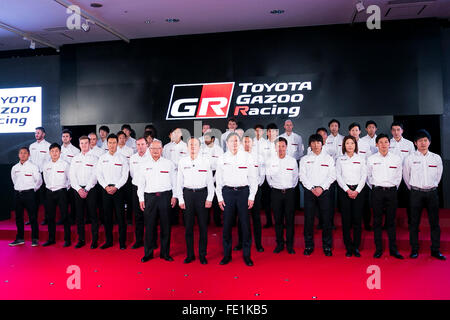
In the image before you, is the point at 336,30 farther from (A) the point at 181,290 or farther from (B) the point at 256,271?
(A) the point at 181,290

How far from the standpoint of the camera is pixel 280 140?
4918 mm

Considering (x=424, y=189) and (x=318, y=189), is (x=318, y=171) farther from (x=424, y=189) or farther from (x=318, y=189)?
(x=424, y=189)

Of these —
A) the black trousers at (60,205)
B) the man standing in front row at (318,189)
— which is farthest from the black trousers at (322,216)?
the black trousers at (60,205)

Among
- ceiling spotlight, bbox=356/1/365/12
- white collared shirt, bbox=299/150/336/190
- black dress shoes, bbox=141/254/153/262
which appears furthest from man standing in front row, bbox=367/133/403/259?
black dress shoes, bbox=141/254/153/262

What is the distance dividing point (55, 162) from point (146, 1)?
9.44ft

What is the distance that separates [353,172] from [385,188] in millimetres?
434

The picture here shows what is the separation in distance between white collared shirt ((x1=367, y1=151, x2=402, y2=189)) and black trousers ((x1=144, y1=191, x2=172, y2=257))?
8.79 ft

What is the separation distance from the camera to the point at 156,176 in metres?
4.56

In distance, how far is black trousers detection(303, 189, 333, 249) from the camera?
4.64 m

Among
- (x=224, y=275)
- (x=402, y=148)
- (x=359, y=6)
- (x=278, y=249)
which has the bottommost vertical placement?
(x=224, y=275)

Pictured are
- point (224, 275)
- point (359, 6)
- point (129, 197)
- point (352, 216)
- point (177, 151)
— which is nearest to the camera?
point (224, 275)

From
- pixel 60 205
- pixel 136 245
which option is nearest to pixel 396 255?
pixel 136 245

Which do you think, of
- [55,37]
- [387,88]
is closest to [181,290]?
[387,88]
